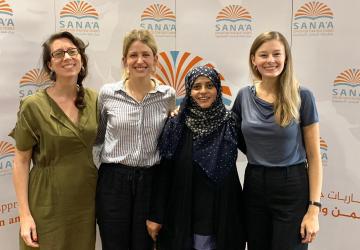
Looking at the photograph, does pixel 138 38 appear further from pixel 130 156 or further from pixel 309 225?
pixel 309 225

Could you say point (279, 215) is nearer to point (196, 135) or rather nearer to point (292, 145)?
→ point (292, 145)

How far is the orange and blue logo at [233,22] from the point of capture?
2758mm

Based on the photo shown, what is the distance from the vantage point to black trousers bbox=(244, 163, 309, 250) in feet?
6.01

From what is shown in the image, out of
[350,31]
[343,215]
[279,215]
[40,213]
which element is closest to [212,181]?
[279,215]

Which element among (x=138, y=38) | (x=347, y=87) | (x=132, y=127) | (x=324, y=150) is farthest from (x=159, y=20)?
(x=324, y=150)

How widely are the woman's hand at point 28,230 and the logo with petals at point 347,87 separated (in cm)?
207

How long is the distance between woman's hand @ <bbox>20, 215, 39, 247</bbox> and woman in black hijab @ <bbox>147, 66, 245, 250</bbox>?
61 cm

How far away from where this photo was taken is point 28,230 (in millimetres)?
1878

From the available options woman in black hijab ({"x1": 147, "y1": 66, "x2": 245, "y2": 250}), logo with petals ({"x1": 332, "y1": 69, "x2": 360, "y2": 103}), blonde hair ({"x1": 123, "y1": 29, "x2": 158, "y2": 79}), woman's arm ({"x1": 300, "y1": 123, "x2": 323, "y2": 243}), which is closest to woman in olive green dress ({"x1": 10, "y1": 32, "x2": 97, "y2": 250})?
blonde hair ({"x1": 123, "y1": 29, "x2": 158, "y2": 79})

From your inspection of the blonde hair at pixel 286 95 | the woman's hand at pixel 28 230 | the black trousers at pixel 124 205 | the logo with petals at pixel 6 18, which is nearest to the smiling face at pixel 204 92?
the blonde hair at pixel 286 95

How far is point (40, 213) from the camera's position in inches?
75.0

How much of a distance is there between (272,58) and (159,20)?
4.16 feet

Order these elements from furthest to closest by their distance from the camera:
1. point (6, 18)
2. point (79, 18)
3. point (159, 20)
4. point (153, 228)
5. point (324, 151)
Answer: point (159, 20), point (79, 18), point (324, 151), point (6, 18), point (153, 228)

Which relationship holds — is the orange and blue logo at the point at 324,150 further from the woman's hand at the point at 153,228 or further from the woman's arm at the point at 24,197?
the woman's arm at the point at 24,197
